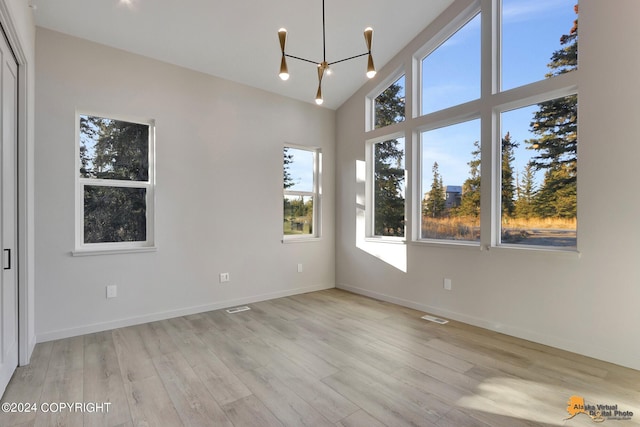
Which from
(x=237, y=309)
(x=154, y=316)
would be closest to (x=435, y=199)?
(x=237, y=309)

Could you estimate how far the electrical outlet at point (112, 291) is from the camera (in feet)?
11.0

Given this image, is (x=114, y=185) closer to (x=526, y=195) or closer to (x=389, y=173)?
(x=389, y=173)

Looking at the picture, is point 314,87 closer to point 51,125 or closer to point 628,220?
point 51,125

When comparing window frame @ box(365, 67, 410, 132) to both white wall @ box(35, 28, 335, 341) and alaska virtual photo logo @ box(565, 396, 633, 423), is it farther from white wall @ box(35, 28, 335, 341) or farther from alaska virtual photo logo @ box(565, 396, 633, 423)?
alaska virtual photo logo @ box(565, 396, 633, 423)

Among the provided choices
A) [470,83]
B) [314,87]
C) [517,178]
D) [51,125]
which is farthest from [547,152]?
[51,125]

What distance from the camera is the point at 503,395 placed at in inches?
85.3

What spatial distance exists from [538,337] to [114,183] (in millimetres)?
4560

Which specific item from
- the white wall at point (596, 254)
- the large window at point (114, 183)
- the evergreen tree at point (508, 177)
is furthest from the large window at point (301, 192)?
the evergreen tree at point (508, 177)

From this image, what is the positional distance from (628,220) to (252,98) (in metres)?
4.18

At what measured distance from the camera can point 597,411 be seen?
2008 mm

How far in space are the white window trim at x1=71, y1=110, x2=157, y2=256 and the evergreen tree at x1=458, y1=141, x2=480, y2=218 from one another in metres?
3.58

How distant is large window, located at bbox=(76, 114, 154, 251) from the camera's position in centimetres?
333

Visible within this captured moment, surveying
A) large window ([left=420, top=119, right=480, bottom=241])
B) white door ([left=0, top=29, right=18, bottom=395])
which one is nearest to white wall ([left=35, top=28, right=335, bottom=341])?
white door ([left=0, top=29, right=18, bottom=395])

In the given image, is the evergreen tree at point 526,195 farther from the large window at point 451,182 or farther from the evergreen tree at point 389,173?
the evergreen tree at point 389,173
